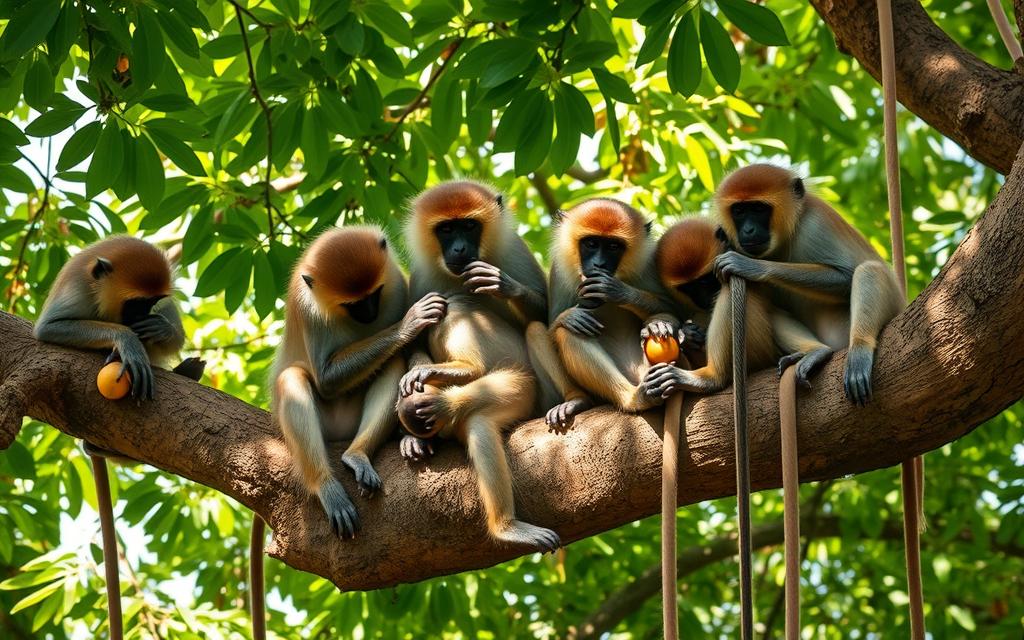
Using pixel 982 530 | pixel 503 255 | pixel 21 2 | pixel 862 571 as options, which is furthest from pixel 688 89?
pixel 862 571

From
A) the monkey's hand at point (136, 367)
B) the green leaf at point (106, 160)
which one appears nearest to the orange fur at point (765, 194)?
the monkey's hand at point (136, 367)

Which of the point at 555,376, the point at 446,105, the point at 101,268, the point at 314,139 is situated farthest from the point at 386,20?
the point at 555,376

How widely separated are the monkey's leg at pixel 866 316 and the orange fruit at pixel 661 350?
847 millimetres

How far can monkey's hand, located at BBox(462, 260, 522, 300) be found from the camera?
5656 mm

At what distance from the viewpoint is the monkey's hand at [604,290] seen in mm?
5488

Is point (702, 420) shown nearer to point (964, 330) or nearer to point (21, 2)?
point (964, 330)

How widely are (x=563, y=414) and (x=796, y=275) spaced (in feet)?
4.21

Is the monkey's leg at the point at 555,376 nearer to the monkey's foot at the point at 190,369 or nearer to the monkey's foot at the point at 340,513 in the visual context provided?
the monkey's foot at the point at 340,513

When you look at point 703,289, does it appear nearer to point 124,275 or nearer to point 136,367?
point 136,367

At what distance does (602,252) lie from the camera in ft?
19.2

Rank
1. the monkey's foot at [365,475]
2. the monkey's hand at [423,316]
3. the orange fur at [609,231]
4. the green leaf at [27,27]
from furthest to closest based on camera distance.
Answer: the orange fur at [609,231] → the monkey's hand at [423,316] → the monkey's foot at [365,475] → the green leaf at [27,27]

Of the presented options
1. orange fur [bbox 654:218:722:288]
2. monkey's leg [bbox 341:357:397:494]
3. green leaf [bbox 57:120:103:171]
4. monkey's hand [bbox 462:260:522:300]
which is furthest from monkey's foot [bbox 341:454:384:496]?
green leaf [bbox 57:120:103:171]

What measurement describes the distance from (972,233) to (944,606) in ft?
22.6

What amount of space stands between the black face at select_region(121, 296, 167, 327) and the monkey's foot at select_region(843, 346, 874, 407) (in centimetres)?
384
